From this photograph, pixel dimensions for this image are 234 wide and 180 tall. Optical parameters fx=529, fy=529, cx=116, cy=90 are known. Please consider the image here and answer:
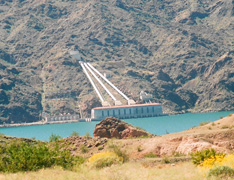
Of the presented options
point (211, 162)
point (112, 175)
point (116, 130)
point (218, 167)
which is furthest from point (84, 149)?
point (218, 167)

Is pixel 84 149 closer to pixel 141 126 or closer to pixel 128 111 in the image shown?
pixel 141 126

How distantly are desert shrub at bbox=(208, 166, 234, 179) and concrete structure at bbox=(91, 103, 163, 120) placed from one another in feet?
486

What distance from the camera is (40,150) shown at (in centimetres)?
2116

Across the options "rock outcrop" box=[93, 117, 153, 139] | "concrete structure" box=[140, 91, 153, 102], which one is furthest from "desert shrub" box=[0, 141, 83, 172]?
"concrete structure" box=[140, 91, 153, 102]

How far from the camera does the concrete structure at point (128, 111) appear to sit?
167 m

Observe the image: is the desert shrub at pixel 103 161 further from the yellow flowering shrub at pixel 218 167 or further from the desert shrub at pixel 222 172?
the desert shrub at pixel 222 172

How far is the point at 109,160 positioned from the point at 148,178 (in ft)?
15.9

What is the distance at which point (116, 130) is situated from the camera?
40.8 metres

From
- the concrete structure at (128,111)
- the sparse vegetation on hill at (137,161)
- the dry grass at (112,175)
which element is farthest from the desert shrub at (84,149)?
the concrete structure at (128,111)

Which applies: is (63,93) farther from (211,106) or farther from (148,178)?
(148,178)

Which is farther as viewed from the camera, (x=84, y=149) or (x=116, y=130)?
(x=116, y=130)

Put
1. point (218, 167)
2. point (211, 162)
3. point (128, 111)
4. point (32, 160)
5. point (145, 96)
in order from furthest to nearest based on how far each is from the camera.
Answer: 1. point (145, 96)
2. point (128, 111)
3. point (32, 160)
4. point (211, 162)
5. point (218, 167)

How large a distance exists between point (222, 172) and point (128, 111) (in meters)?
156

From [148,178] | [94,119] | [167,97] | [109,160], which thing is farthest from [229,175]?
[167,97]
